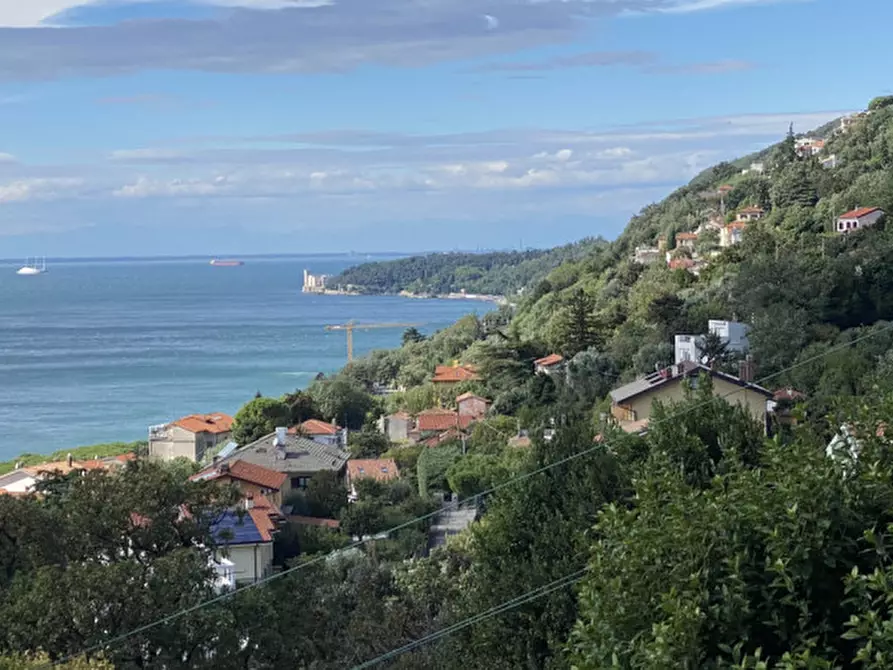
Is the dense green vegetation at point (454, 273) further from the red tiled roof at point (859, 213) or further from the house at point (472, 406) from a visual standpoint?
the house at point (472, 406)

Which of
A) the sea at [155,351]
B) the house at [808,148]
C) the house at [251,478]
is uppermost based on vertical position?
the house at [808,148]

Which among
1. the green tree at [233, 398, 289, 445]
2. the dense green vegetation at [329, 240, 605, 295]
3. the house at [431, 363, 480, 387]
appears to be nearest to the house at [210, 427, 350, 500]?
the green tree at [233, 398, 289, 445]

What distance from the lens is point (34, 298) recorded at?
140125 millimetres

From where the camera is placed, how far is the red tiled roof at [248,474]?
71.5ft

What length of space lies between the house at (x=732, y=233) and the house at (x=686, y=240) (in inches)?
98.0

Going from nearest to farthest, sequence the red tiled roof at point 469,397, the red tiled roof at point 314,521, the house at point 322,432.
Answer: the red tiled roof at point 314,521
the house at point 322,432
the red tiled roof at point 469,397

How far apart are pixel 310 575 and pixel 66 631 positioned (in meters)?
3.06

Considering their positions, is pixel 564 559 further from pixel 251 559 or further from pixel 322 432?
pixel 322 432

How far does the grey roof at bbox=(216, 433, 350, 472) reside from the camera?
1024 inches

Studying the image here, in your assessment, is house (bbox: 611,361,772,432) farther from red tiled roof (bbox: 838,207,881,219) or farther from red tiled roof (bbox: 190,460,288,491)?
red tiled roof (bbox: 838,207,881,219)

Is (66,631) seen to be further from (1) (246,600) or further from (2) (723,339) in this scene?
(2) (723,339)

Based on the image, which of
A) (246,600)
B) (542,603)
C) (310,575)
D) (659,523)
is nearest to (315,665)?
(246,600)

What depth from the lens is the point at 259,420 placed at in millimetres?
34312

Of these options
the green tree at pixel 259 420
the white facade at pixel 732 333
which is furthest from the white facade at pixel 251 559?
the green tree at pixel 259 420
